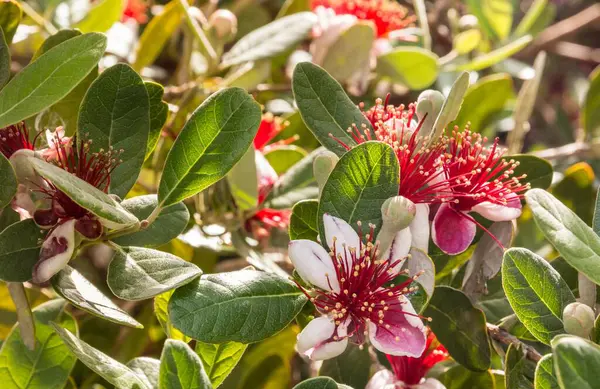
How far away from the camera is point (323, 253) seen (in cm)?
101

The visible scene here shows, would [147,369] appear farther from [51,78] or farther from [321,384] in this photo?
[51,78]

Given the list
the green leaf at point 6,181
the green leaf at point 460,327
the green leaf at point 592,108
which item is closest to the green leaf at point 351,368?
the green leaf at point 460,327

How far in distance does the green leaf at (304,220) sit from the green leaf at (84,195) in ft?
0.78

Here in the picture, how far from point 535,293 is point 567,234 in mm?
112

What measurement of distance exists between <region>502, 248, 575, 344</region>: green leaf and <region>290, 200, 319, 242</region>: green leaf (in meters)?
0.27

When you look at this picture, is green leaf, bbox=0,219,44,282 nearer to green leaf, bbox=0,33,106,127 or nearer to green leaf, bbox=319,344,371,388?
green leaf, bbox=0,33,106,127

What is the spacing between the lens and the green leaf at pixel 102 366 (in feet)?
3.09

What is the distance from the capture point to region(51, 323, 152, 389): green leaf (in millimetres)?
942

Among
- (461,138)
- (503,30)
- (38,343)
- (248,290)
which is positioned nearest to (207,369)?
(248,290)

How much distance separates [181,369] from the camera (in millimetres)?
883

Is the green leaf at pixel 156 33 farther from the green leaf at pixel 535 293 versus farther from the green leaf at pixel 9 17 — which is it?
the green leaf at pixel 535 293

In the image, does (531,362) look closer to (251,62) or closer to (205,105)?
(205,105)

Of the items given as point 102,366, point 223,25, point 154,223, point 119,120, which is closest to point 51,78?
point 119,120

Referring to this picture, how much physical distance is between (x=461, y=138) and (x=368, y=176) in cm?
23
